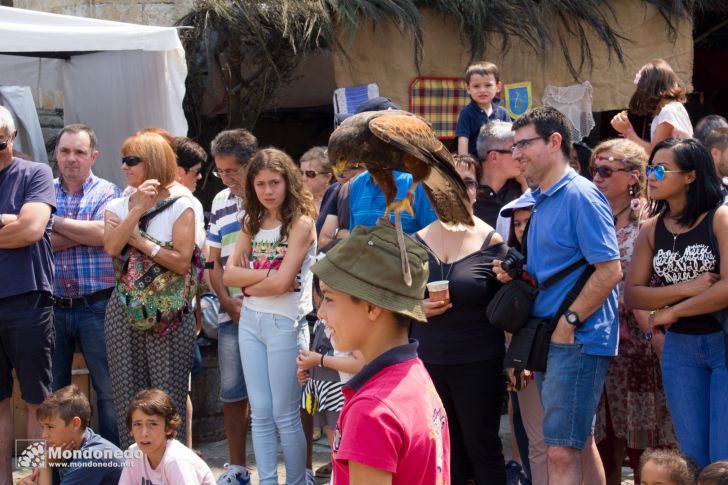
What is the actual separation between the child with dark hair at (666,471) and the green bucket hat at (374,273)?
1791 millimetres

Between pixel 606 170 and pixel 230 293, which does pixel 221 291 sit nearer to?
pixel 230 293

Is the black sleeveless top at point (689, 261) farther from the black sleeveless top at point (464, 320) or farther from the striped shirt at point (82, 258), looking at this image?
the striped shirt at point (82, 258)

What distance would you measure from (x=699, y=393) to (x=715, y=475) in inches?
34.5

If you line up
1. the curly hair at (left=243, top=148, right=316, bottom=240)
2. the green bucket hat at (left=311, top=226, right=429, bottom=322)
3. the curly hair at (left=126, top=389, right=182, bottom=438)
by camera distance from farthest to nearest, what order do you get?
the curly hair at (left=243, top=148, right=316, bottom=240) → the curly hair at (left=126, top=389, right=182, bottom=438) → the green bucket hat at (left=311, top=226, right=429, bottom=322)

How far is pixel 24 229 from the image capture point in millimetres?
5219

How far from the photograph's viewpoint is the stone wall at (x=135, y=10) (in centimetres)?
763

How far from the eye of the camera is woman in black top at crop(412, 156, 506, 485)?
4641 mm

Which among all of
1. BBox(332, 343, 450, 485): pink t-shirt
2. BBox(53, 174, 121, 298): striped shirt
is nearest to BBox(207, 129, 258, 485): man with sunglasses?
BBox(53, 174, 121, 298): striped shirt

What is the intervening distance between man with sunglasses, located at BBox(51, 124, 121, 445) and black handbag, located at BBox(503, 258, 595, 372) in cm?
257

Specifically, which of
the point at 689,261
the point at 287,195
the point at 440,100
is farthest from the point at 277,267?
the point at 440,100

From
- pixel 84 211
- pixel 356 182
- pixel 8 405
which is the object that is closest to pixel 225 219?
pixel 84 211

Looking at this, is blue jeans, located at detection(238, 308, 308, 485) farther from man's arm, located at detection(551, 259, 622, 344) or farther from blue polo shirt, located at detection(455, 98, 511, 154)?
blue polo shirt, located at detection(455, 98, 511, 154)

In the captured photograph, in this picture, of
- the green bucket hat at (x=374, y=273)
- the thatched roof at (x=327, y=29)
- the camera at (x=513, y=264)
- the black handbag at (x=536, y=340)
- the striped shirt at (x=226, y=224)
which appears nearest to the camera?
the green bucket hat at (x=374, y=273)

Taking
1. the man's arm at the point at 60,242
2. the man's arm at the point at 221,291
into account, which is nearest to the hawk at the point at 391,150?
the man's arm at the point at 221,291
